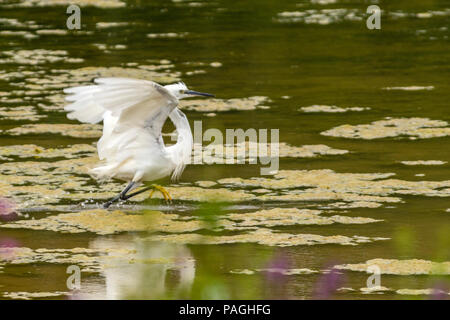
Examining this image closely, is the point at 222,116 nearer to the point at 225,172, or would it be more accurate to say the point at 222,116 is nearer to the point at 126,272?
the point at 225,172

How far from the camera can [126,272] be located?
6.20 meters

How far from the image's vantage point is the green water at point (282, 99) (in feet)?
19.9

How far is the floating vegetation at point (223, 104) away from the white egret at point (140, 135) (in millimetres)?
2888

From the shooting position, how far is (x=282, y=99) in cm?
1101

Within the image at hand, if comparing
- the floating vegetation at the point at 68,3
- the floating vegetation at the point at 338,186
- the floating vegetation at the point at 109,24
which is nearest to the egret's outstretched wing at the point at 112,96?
the floating vegetation at the point at 338,186

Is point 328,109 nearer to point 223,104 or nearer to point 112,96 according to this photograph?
point 223,104

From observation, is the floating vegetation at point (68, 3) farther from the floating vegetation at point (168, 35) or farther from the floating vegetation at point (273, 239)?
the floating vegetation at point (273, 239)

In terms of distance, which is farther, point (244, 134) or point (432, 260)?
point (244, 134)

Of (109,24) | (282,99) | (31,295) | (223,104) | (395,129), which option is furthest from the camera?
(109,24)

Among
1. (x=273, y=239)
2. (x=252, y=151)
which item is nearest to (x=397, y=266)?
(x=273, y=239)

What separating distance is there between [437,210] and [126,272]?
7.31 feet

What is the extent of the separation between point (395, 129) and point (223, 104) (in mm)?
1838

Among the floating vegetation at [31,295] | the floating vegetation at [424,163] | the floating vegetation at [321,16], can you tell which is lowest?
the floating vegetation at [31,295]
